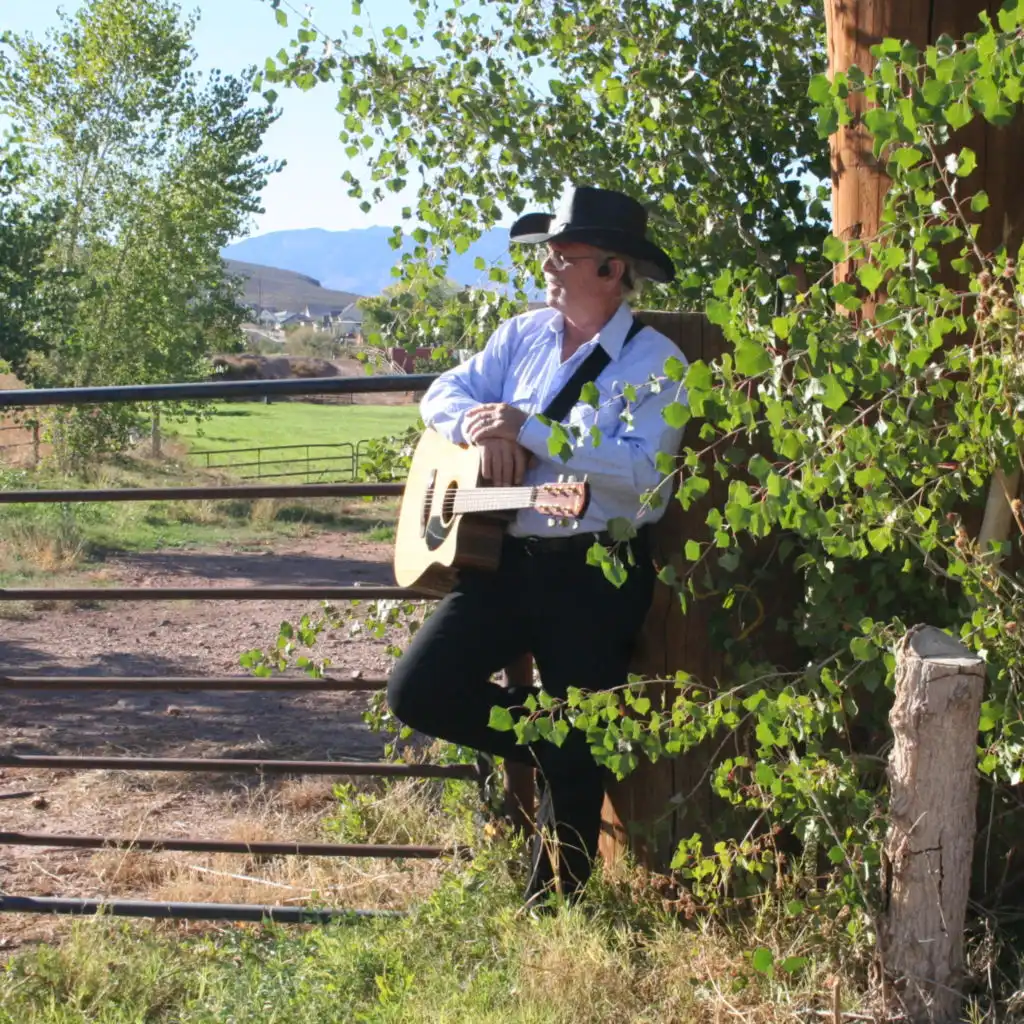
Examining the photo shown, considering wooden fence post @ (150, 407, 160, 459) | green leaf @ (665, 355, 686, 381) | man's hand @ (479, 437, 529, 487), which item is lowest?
wooden fence post @ (150, 407, 160, 459)

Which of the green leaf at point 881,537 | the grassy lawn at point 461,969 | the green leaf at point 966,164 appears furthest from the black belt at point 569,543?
the green leaf at point 966,164

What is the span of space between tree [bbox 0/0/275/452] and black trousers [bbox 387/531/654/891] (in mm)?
26939

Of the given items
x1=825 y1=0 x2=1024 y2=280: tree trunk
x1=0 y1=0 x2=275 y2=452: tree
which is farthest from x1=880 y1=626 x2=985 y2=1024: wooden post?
x1=0 y1=0 x2=275 y2=452: tree

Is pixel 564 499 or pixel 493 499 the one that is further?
pixel 493 499

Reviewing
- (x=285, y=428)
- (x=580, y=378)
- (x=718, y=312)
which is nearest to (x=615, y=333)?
(x=580, y=378)

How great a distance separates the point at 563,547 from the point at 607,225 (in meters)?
0.80

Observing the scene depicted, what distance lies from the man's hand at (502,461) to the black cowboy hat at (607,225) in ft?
1.79

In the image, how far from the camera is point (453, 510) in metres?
3.52

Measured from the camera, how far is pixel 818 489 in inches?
97.8

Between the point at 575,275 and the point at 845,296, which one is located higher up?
the point at 575,275

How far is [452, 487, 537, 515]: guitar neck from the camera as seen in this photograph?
10.9 ft

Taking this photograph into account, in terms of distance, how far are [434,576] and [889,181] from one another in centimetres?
143

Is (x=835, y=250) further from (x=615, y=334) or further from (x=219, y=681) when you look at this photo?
(x=219, y=681)

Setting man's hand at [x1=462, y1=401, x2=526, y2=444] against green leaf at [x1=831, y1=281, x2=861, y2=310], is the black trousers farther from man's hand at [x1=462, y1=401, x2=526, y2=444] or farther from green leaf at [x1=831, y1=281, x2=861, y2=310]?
green leaf at [x1=831, y1=281, x2=861, y2=310]
